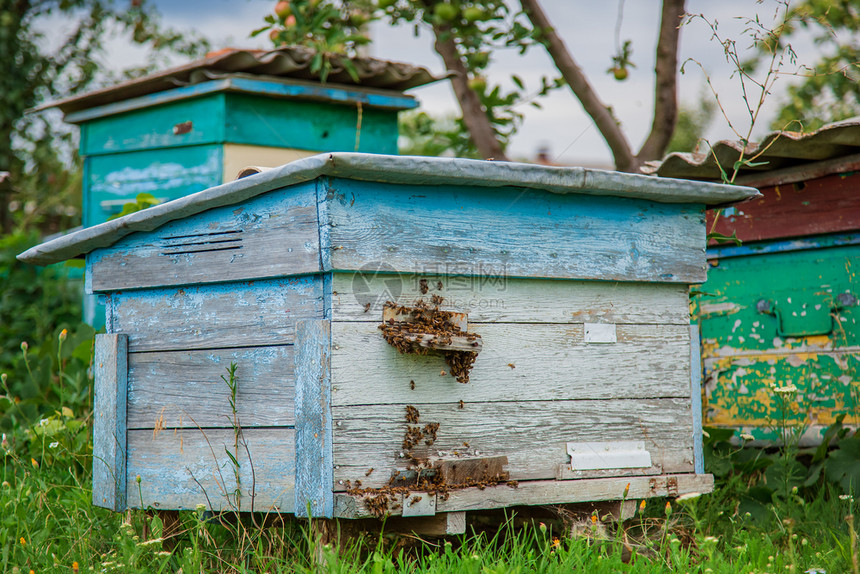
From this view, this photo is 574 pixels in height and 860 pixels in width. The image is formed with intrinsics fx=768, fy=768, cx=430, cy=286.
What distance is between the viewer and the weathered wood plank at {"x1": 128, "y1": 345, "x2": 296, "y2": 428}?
229 cm

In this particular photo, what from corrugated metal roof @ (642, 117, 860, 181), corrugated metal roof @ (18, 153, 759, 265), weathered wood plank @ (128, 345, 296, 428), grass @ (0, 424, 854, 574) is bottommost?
grass @ (0, 424, 854, 574)

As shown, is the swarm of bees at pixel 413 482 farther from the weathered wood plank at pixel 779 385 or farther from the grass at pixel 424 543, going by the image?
the weathered wood plank at pixel 779 385

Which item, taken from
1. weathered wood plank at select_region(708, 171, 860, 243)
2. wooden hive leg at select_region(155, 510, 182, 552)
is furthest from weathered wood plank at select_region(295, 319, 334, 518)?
weathered wood plank at select_region(708, 171, 860, 243)

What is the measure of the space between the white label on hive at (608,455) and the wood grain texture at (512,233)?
56cm

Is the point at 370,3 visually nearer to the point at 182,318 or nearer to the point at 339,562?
the point at 182,318

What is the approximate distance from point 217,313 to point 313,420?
56 cm

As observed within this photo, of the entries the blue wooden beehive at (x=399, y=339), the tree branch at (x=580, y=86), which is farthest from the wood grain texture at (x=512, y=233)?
the tree branch at (x=580, y=86)

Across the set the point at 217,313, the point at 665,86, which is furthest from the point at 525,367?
the point at 665,86

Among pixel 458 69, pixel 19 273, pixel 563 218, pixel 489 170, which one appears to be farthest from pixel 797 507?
pixel 19 273

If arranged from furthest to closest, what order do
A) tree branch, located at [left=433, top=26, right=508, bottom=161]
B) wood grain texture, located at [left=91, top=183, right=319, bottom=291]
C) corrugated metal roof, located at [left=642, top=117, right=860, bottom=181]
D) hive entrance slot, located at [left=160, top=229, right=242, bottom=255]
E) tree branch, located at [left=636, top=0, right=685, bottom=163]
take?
tree branch, located at [left=433, top=26, right=508, bottom=161] < tree branch, located at [left=636, top=0, right=685, bottom=163] < corrugated metal roof, located at [left=642, top=117, right=860, bottom=181] < hive entrance slot, located at [left=160, top=229, right=242, bottom=255] < wood grain texture, located at [left=91, top=183, right=319, bottom=291]

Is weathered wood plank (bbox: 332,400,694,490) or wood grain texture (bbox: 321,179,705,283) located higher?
wood grain texture (bbox: 321,179,705,283)

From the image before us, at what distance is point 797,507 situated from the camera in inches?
126

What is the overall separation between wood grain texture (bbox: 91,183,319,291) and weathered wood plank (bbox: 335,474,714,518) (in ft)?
2.36

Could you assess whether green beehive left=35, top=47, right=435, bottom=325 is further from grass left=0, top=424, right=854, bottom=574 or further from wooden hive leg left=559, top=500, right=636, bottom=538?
wooden hive leg left=559, top=500, right=636, bottom=538
